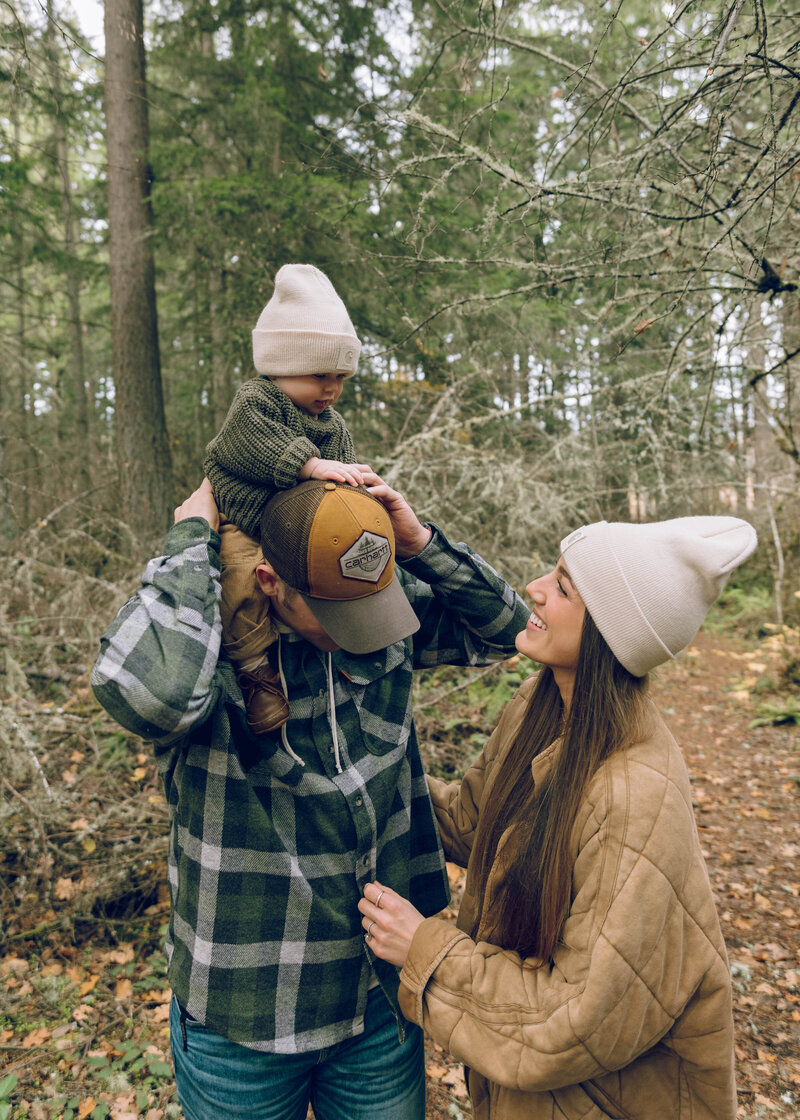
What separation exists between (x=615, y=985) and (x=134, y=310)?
27.9ft

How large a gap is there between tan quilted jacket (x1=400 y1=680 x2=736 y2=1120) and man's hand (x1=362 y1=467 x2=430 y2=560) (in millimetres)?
814

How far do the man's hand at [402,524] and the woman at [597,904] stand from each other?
0.43m

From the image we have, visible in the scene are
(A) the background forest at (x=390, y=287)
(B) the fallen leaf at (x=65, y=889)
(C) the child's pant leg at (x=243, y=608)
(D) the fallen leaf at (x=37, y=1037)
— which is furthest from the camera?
(B) the fallen leaf at (x=65, y=889)

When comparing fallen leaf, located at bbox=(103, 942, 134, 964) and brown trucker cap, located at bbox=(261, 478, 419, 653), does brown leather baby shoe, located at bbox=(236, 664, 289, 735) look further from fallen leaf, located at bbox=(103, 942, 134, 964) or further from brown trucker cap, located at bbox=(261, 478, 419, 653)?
fallen leaf, located at bbox=(103, 942, 134, 964)

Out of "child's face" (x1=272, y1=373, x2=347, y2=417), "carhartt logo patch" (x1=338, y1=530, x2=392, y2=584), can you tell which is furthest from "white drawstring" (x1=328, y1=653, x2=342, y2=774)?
"child's face" (x1=272, y1=373, x2=347, y2=417)

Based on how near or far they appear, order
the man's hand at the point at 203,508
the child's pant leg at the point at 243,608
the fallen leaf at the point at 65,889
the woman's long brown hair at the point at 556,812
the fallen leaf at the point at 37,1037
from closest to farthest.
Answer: the woman's long brown hair at the point at 556,812 → the child's pant leg at the point at 243,608 → the man's hand at the point at 203,508 → the fallen leaf at the point at 37,1037 → the fallen leaf at the point at 65,889

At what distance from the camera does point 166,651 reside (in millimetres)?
1482

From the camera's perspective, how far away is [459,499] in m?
6.63

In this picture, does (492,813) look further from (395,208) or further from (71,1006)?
(395,208)

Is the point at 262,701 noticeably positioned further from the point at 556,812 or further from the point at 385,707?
the point at 556,812

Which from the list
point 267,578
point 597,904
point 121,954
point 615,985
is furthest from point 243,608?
point 121,954

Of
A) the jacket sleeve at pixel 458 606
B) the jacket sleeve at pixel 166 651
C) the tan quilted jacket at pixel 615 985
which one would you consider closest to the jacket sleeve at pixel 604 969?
the tan quilted jacket at pixel 615 985

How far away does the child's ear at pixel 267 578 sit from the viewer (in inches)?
69.2

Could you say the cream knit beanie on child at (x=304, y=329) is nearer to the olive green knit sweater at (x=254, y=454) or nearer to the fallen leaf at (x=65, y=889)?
the olive green knit sweater at (x=254, y=454)
